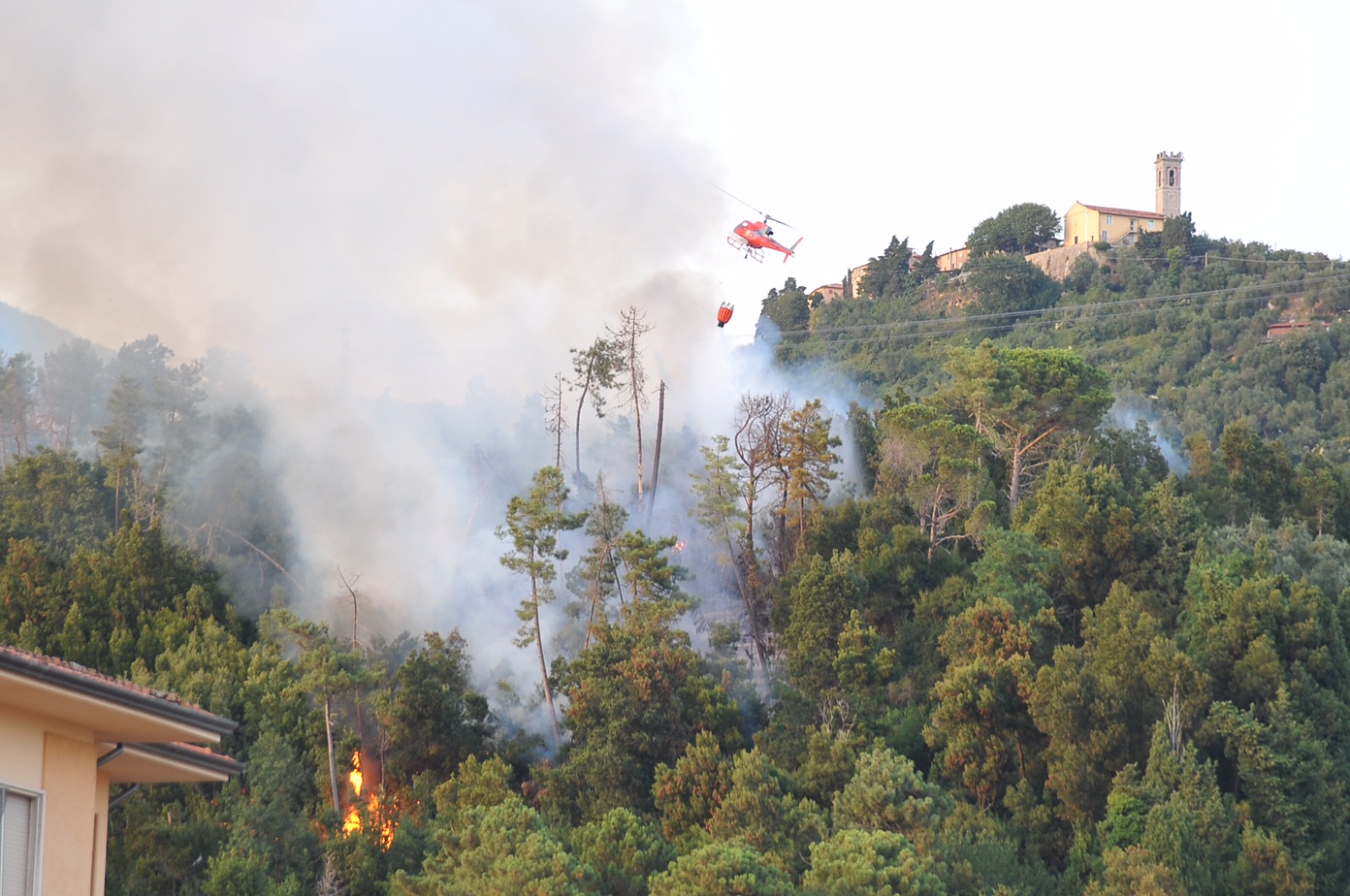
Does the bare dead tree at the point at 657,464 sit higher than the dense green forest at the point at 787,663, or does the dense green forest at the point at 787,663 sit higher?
the bare dead tree at the point at 657,464

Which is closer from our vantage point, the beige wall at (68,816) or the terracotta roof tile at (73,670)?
the terracotta roof tile at (73,670)

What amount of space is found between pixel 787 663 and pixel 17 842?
3125 centimetres

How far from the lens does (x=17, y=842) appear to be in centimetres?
1030

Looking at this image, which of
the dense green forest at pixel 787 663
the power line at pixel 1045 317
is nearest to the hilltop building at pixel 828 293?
the power line at pixel 1045 317

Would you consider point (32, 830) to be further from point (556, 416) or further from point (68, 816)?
point (556, 416)

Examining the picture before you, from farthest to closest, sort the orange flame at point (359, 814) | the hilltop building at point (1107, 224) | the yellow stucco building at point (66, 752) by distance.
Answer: the hilltop building at point (1107, 224), the orange flame at point (359, 814), the yellow stucco building at point (66, 752)

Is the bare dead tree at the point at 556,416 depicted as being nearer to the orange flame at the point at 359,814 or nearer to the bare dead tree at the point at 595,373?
the bare dead tree at the point at 595,373

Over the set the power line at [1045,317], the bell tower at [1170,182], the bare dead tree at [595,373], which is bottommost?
the bare dead tree at [595,373]

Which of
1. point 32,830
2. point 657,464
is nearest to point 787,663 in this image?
point 657,464

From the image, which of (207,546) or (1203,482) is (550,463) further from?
(1203,482)

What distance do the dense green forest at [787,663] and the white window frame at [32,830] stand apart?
15917mm

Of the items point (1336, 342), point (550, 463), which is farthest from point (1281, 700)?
point (1336, 342)

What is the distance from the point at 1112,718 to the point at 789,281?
2796 inches

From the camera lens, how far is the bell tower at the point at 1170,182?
12156 centimetres
